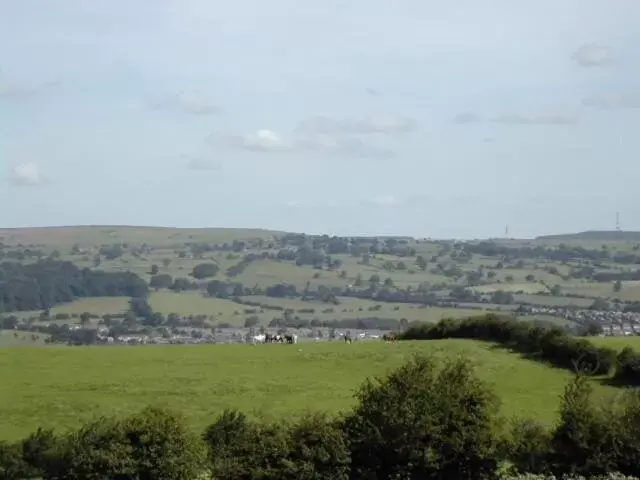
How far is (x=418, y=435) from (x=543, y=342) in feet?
74.4

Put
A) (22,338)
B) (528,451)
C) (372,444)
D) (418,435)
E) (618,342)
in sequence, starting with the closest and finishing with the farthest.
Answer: (418,435) → (372,444) → (528,451) → (618,342) → (22,338)

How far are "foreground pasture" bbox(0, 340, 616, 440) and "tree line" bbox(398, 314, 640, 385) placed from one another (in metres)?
1.23

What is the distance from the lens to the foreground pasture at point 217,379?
4056 centimetres

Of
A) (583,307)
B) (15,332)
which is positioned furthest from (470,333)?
(583,307)

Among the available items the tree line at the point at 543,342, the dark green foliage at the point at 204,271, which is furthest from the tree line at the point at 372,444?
the dark green foliage at the point at 204,271

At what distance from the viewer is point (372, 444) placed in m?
31.5

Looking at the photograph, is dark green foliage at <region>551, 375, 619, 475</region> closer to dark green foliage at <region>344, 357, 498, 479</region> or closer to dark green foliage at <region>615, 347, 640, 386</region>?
dark green foliage at <region>344, 357, 498, 479</region>

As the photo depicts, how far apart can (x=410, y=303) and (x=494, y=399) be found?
110184 mm

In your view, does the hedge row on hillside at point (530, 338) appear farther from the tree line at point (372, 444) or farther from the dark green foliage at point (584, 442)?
the tree line at point (372, 444)

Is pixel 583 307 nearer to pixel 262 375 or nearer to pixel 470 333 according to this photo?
pixel 470 333

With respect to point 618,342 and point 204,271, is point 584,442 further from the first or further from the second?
point 204,271

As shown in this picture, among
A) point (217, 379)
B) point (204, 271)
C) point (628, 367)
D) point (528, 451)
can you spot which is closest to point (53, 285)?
point (204, 271)

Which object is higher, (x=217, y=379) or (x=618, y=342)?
(x=618, y=342)

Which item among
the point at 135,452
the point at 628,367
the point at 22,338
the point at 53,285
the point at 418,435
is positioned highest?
the point at 628,367
